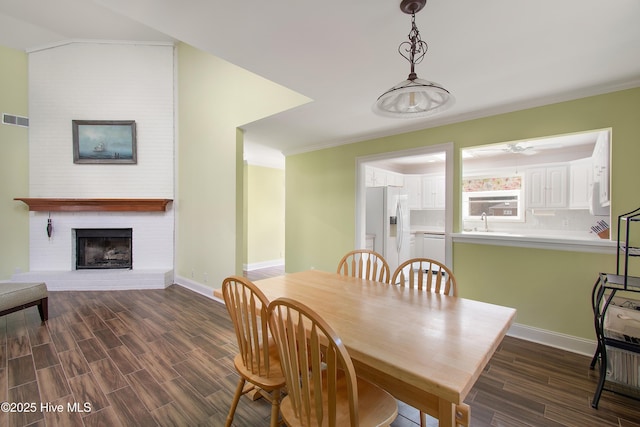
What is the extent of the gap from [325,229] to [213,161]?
2.06 meters

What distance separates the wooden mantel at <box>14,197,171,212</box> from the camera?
4266mm

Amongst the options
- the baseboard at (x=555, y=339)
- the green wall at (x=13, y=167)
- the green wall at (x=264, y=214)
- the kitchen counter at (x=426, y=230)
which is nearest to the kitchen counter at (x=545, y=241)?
the baseboard at (x=555, y=339)

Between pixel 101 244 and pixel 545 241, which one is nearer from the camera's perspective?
pixel 545 241

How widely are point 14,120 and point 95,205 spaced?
1.82 meters

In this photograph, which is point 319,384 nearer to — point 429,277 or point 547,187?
point 429,277

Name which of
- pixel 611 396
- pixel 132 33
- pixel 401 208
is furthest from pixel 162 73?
pixel 611 396

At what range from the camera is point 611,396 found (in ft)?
6.09

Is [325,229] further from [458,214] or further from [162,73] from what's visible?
[162,73]

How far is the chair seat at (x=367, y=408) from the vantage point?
3.51 feet

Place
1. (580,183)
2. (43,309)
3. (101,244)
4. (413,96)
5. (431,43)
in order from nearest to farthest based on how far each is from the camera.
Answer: (413,96) < (431,43) < (43,309) < (580,183) < (101,244)

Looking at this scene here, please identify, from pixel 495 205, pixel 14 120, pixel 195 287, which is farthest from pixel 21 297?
pixel 495 205

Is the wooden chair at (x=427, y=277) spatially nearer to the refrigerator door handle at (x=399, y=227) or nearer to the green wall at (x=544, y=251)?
the green wall at (x=544, y=251)

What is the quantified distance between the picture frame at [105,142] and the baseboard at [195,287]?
218 centimetres

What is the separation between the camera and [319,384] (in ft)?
3.15
